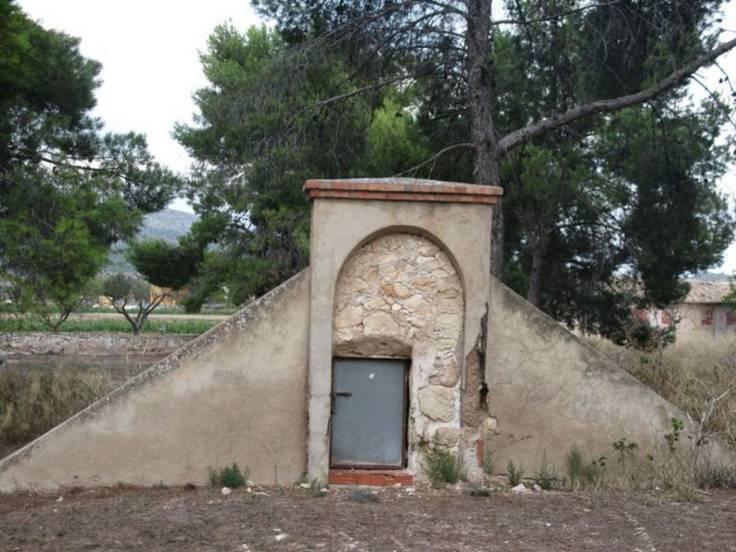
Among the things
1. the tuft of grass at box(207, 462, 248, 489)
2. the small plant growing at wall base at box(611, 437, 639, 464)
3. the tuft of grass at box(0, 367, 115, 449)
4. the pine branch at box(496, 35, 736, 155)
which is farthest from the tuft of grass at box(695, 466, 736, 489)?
the tuft of grass at box(0, 367, 115, 449)

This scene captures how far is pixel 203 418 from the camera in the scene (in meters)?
7.14

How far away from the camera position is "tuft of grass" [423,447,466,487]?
23.9ft

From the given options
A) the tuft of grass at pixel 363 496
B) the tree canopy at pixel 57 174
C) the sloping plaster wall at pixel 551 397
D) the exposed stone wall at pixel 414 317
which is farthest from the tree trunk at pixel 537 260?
the tuft of grass at pixel 363 496

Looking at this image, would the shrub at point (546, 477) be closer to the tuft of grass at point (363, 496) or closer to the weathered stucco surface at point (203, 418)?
the tuft of grass at point (363, 496)

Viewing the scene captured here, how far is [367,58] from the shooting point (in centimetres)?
1204

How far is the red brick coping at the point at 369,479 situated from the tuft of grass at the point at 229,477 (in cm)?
81

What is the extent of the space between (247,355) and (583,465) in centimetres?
335

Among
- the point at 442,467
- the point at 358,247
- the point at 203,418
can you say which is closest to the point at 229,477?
the point at 203,418

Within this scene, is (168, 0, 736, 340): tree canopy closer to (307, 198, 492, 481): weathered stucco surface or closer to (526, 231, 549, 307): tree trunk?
(526, 231, 549, 307): tree trunk

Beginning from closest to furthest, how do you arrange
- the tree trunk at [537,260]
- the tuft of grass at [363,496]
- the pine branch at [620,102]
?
the tuft of grass at [363,496]
the pine branch at [620,102]
the tree trunk at [537,260]

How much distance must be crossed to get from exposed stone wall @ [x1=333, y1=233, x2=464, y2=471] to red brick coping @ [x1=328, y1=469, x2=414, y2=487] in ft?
0.55

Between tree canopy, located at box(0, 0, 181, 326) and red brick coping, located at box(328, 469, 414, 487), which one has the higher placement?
tree canopy, located at box(0, 0, 181, 326)

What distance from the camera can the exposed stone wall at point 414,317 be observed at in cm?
743

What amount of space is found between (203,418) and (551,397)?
326cm
